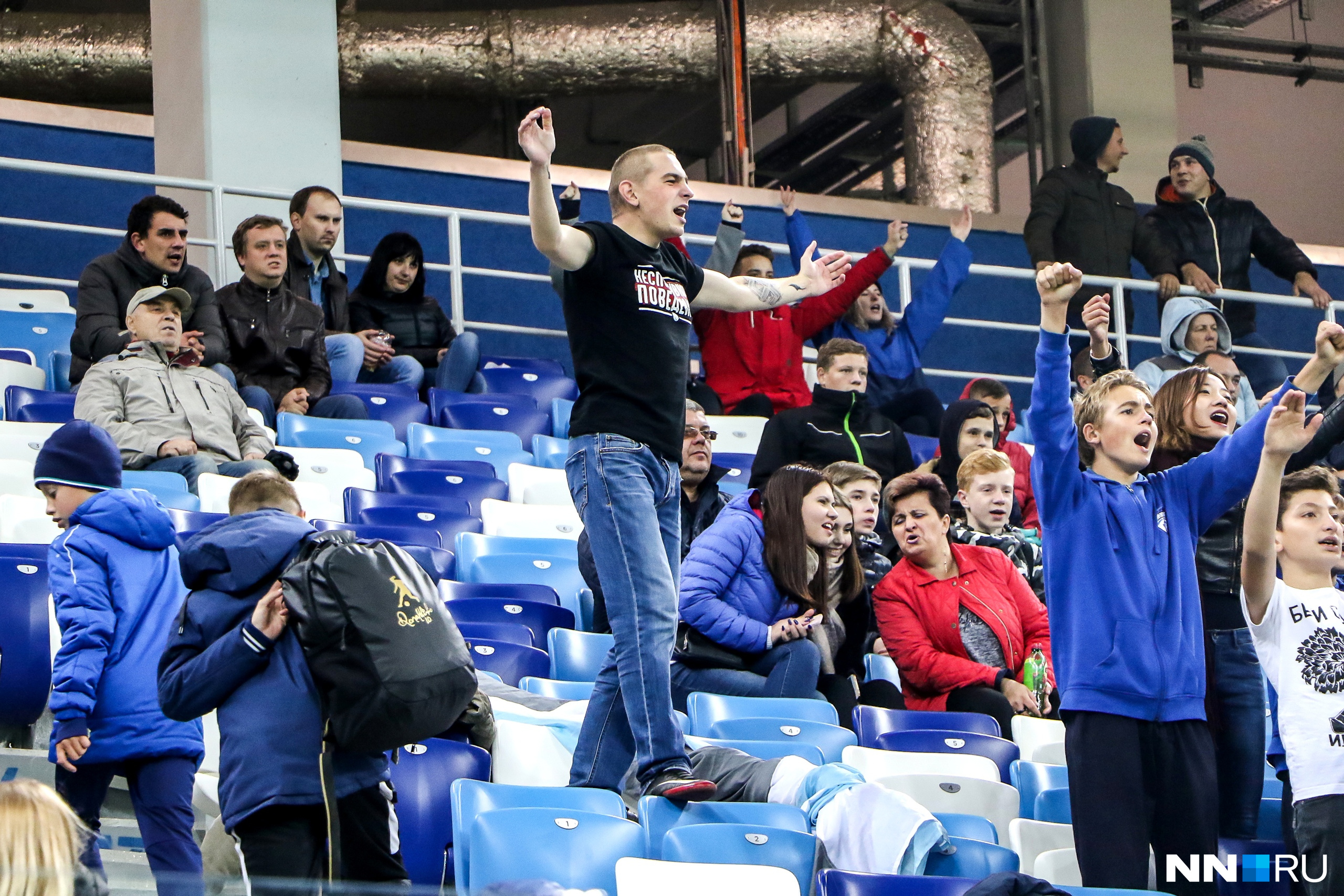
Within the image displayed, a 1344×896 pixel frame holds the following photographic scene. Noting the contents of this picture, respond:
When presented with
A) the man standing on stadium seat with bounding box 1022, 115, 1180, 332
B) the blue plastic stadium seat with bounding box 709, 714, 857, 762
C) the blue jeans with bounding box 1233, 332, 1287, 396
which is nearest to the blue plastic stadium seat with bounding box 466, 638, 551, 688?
the blue plastic stadium seat with bounding box 709, 714, 857, 762

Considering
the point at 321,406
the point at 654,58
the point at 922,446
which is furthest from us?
the point at 654,58

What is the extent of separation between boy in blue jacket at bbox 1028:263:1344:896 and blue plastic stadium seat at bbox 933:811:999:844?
35cm

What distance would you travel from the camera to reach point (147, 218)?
6.43 meters

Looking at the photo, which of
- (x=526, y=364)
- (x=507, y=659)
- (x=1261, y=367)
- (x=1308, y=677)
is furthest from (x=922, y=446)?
(x=1308, y=677)

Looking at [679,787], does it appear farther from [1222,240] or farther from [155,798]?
[1222,240]

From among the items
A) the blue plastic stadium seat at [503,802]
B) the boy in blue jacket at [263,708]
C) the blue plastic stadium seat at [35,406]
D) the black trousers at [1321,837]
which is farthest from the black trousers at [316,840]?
the blue plastic stadium seat at [35,406]

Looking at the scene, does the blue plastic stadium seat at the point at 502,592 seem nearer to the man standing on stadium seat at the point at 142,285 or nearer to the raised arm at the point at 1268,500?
the man standing on stadium seat at the point at 142,285

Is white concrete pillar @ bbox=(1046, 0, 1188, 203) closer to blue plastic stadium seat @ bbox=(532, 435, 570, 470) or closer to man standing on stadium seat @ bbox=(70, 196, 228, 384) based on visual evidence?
blue plastic stadium seat @ bbox=(532, 435, 570, 470)

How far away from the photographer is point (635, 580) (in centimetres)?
348

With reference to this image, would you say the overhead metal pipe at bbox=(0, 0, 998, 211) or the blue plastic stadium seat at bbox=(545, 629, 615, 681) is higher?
the overhead metal pipe at bbox=(0, 0, 998, 211)

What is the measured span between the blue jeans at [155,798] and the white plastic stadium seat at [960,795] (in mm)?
1488

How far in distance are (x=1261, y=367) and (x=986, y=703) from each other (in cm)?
458

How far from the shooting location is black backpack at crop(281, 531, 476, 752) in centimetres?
288

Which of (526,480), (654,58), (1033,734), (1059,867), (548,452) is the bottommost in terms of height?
(1059,867)
